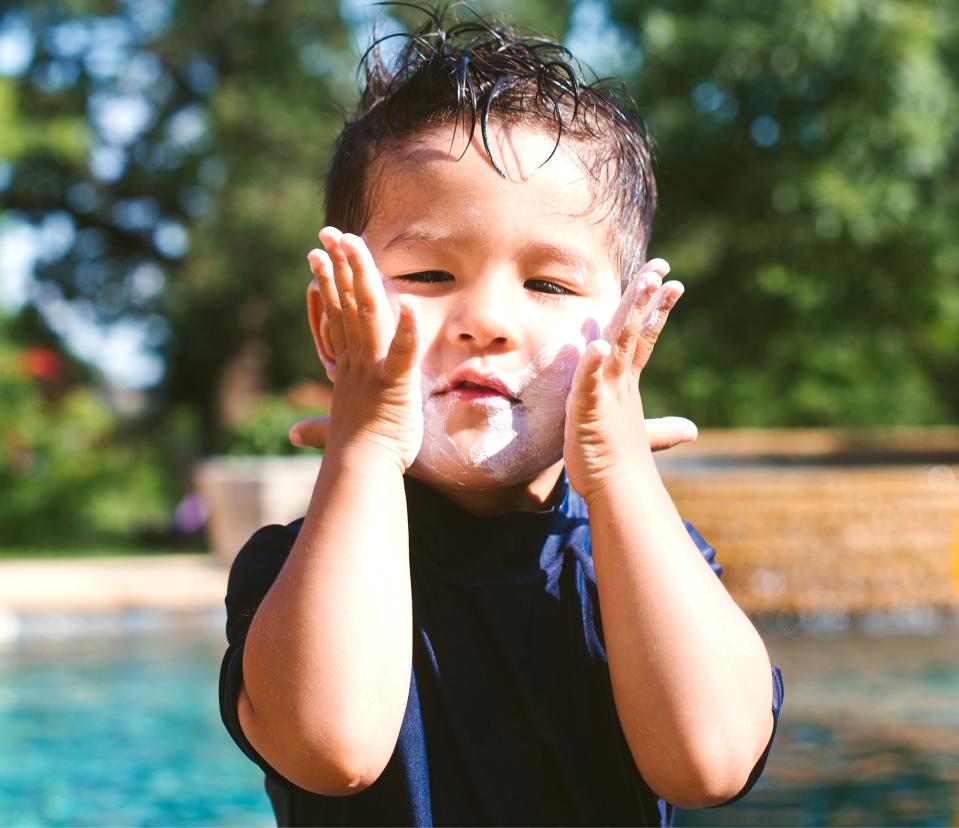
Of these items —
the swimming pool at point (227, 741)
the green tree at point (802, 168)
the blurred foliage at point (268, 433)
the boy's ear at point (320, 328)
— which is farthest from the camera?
the green tree at point (802, 168)

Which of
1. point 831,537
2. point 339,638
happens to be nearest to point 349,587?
point 339,638

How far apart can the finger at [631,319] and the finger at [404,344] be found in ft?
0.91

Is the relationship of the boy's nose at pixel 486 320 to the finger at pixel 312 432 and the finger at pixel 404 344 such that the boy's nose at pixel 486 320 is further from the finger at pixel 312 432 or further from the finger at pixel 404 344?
the finger at pixel 312 432

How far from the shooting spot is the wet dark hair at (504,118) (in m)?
1.75

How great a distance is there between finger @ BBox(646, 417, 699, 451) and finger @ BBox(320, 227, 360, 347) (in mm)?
478

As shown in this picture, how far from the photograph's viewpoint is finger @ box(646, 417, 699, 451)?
1777mm

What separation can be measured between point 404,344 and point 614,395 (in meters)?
0.31

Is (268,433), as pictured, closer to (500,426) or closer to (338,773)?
(500,426)

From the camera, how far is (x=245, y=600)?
177 centimetres

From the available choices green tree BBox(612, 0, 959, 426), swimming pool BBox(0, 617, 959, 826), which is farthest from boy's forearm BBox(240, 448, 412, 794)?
green tree BBox(612, 0, 959, 426)

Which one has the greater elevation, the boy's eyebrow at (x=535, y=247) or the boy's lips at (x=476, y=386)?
the boy's eyebrow at (x=535, y=247)

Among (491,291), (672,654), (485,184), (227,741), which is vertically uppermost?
(485,184)

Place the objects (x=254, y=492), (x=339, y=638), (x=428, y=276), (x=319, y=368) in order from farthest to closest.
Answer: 1. (x=319, y=368)
2. (x=254, y=492)
3. (x=428, y=276)
4. (x=339, y=638)

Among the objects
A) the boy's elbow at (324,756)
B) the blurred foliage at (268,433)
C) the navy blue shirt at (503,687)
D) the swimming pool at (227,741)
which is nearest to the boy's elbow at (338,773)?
the boy's elbow at (324,756)
